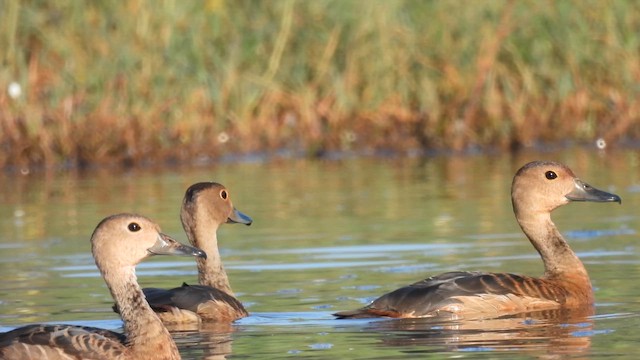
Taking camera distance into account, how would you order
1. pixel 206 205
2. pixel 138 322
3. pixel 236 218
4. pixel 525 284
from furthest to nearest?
1. pixel 236 218
2. pixel 206 205
3. pixel 525 284
4. pixel 138 322

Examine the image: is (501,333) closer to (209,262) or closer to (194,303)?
(194,303)

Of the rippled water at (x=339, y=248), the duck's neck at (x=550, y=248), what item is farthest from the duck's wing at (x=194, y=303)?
the duck's neck at (x=550, y=248)

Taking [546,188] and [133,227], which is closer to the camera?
[133,227]

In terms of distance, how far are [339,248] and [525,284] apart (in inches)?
136

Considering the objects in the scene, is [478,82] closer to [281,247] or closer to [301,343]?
[281,247]

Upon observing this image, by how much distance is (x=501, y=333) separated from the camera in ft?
31.3

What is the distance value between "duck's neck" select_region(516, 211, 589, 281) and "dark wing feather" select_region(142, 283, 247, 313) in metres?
2.06

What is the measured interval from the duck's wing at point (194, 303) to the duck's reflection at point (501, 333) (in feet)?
3.31

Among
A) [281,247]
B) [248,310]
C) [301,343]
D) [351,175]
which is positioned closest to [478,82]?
[351,175]

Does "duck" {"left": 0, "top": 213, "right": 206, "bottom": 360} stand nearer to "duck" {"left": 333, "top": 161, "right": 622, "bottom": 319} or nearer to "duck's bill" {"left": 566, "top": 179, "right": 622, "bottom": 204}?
"duck" {"left": 333, "top": 161, "right": 622, "bottom": 319}

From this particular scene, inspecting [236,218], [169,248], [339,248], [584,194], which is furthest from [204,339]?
[339,248]

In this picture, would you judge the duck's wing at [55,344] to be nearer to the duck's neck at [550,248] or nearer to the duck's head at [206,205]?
the duck's head at [206,205]

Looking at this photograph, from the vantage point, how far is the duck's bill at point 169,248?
9.38 meters

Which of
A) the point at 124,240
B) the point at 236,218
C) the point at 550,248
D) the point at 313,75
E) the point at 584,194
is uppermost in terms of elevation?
the point at 313,75
